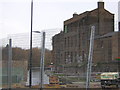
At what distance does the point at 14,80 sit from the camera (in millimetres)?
7137

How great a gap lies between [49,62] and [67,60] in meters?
0.77

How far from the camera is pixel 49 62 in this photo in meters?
6.97

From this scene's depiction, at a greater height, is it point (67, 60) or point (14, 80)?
point (67, 60)

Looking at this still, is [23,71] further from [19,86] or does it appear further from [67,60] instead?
[67,60]

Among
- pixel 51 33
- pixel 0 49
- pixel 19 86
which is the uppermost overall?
pixel 51 33

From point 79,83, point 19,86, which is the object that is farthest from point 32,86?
point 79,83

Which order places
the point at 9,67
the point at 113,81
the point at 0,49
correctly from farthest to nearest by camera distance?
the point at 113,81 < the point at 9,67 < the point at 0,49

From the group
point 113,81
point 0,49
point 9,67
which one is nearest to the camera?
point 0,49

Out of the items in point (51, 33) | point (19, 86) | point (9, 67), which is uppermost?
point (51, 33)

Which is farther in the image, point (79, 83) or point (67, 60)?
point (67, 60)

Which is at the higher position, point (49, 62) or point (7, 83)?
point (49, 62)

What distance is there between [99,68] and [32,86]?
2.36 meters

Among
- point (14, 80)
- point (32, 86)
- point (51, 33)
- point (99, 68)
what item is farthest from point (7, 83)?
point (99, 68)

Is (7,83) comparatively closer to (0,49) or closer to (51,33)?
(0,49)
